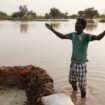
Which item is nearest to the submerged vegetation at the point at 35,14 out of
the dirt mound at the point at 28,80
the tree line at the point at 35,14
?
the tree line at the point at 35,14

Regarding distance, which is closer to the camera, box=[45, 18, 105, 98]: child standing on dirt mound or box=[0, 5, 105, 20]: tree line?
box=[45, 18, 105, 98]: child standing on dirt mound

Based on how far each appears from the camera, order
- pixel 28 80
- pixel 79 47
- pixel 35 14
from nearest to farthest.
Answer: pixel 79 47 → pixel 28 80 → pixel 35 14

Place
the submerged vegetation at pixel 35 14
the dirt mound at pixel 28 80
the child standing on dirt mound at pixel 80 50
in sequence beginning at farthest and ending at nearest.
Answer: the submerged vegetation at pixel 35 14
the dirt mound at pixel 28 80
the child standing on dirt mound at pixel 80 50

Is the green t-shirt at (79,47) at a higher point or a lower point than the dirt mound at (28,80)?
higher

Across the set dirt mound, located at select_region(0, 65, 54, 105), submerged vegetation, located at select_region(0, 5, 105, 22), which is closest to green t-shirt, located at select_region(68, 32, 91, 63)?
dirt mound, located at select_region(0, 65, 54, 105)

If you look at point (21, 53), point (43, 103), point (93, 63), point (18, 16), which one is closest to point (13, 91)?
point (43, 103)

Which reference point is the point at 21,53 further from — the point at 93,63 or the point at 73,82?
the point at 73,82

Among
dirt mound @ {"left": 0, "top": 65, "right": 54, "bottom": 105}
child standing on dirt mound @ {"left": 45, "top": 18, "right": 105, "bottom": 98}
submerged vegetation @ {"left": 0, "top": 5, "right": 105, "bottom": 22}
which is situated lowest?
submerged vegetation @ {"left": 0, "top": 5, "right": 105, "bottom": 22}

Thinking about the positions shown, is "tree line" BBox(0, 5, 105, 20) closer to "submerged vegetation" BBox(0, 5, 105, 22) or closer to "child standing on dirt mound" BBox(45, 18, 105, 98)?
"submerged vegetation" BBox(0, 5, 105, 22)

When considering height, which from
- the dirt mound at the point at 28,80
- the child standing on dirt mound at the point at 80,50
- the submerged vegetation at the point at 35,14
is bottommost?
the submerged vegetation at the point at 35,14

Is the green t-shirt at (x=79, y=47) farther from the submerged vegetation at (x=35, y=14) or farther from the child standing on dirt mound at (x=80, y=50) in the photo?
the submerged vegetation at (x=35, y=14)

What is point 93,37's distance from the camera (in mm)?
5844

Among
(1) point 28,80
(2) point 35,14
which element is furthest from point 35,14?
(1) point 28,80

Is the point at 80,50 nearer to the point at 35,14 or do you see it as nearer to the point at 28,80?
the point at 28,80
